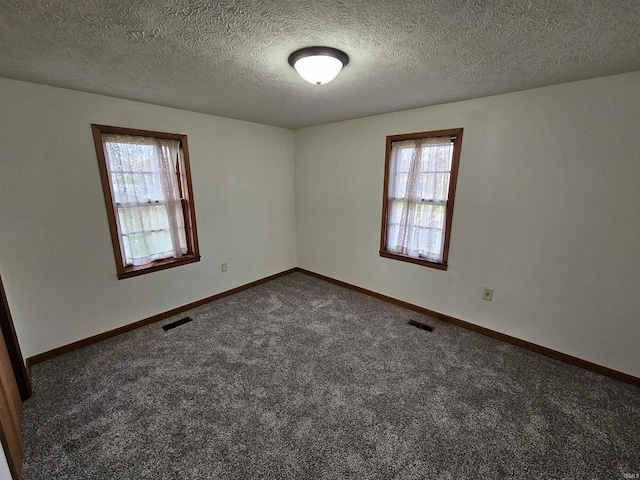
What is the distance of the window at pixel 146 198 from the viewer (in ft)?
8.25

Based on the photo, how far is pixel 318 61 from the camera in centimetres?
155

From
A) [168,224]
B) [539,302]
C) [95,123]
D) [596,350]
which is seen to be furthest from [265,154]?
[596,350]

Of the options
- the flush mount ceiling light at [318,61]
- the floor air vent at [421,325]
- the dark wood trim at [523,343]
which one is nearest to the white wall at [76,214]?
the flush mount ceiling light at [318,61]

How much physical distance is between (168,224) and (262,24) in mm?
2372

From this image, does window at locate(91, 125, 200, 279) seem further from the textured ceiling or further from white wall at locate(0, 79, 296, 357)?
the textured ceiling

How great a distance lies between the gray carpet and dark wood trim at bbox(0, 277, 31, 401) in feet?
0.41

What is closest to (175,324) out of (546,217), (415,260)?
(415,260)

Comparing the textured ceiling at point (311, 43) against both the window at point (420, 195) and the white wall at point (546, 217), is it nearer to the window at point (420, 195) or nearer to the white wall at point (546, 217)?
the white wall at point (546, 217)

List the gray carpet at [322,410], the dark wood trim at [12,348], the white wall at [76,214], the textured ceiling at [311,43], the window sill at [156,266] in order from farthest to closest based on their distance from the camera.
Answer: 1. the window sill at [156,266]
2. the white wall at [76,214]
3. the dark wood trim at [12,348]
4. the gray carpet at [322,410]
5. the textured ceiling at [311,43]

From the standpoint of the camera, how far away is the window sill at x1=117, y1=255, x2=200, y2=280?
2679 mm

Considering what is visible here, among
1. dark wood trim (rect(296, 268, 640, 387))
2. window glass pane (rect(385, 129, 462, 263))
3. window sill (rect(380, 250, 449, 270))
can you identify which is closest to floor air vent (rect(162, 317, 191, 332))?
dark wood trim (rect(296, 268, 640, 387))

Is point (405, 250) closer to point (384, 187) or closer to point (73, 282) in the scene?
point (384, 187)

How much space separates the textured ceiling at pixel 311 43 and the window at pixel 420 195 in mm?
619

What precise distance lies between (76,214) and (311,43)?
2417mm
